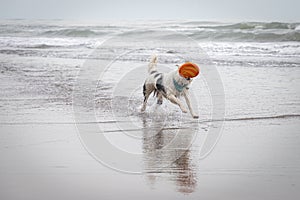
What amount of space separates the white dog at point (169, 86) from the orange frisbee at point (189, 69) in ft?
1.11

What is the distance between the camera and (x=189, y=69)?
6.40 metres

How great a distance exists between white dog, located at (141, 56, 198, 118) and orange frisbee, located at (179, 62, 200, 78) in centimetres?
34

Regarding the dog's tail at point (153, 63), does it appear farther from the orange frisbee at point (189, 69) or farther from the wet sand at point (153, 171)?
the wet sand at point (153, 171)

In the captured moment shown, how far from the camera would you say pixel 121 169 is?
447 centimetres

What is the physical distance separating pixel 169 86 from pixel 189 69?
2.72 feet

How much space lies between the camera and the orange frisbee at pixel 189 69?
6393mm

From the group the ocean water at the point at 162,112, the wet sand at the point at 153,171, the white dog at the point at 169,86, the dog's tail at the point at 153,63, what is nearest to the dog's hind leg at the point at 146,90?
the white dog at the point at 169,86

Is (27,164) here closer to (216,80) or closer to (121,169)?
(121,169)

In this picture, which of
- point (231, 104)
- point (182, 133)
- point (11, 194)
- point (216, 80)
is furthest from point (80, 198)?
point (216, 80)

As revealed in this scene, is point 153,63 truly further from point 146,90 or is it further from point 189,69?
point 189,69

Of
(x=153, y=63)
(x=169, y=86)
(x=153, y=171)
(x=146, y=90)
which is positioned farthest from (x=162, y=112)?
(x=153, y=171)

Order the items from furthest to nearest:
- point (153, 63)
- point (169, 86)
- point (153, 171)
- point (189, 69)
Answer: point (153, 63) → point (169, 86) → point (189, 69) → point (153, 171)

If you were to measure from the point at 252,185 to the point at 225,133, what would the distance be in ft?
6.82

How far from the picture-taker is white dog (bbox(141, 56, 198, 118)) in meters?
6.97
